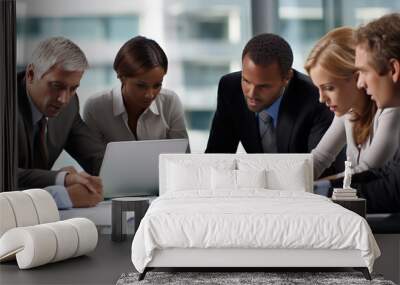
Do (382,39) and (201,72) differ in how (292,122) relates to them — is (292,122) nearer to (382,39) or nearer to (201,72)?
(201,72)

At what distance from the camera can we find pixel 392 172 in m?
8.28

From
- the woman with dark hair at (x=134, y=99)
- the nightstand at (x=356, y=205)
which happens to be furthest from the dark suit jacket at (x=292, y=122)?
the nightstand at (x=356, y=205)

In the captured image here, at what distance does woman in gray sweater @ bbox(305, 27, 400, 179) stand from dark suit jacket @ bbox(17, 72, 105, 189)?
2474mm

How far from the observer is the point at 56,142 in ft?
28.3

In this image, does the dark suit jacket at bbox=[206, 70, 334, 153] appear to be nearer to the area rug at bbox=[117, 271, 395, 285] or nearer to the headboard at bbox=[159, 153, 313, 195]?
the headboard at bbox=[159, 153, 313, 195]

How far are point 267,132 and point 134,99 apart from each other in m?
1.52

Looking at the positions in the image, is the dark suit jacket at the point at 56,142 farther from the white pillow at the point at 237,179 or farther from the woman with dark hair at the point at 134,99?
the white pillow at the point at 237,179

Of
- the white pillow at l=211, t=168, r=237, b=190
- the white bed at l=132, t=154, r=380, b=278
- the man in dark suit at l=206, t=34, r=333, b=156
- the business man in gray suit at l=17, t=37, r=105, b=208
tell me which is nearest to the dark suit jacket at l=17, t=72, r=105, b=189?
the business man in gray suit at l=17, t=37, r=105, b=208

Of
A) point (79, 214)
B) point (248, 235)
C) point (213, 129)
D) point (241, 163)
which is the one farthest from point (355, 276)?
point (79, 214)

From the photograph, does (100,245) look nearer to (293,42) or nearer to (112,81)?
(112,81)

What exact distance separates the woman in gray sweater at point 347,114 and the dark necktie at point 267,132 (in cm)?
46

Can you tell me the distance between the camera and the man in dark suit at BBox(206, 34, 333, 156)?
8.42 metres

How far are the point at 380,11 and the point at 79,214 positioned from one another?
400cm

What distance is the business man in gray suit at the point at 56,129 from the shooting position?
8.59 m
